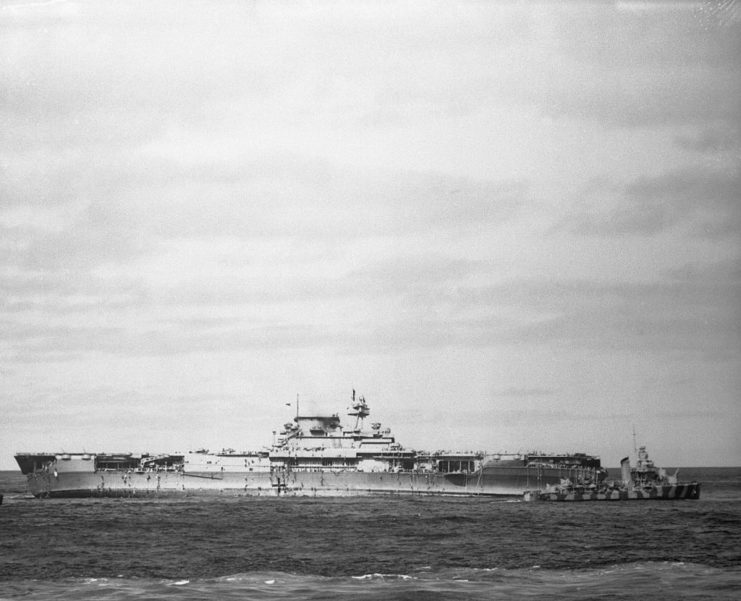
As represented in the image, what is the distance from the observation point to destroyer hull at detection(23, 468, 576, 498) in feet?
251

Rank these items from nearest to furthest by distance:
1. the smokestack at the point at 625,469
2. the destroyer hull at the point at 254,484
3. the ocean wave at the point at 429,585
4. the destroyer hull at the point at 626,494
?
1. the ocean wave at the point at 429,585
2. the destroyer hull at the point at 626,494
3. the smokestack at the point at 625,469
4. the destroyer hull at the point at 254,484

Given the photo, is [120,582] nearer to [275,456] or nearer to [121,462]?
[275,456]

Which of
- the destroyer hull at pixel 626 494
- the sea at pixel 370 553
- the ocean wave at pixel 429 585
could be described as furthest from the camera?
the destroyer hull at pixel 626 494

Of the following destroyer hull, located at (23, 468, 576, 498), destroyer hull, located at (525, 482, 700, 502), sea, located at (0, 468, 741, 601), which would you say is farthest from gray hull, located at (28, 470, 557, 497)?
sea, located at (0, 468, 741, 601)

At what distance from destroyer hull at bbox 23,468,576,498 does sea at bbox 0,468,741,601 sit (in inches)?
682

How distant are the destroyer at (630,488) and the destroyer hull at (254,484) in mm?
8425

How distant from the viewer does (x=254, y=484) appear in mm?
78125

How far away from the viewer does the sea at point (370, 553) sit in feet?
88.2

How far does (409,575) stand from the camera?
1163 inches

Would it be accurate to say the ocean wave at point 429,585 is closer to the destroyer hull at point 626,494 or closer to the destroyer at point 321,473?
the destroyer hull at point 626,494

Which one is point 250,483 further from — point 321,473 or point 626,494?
point 626,494

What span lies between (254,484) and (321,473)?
6032 millimetres

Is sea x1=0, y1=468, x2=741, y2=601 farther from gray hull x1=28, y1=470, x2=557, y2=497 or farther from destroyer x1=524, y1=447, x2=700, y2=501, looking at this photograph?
gray hull x1=28, y1=470, x2=557, y2=497

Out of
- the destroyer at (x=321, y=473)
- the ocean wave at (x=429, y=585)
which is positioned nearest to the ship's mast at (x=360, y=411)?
the destroyer at (x=321, y=473)
